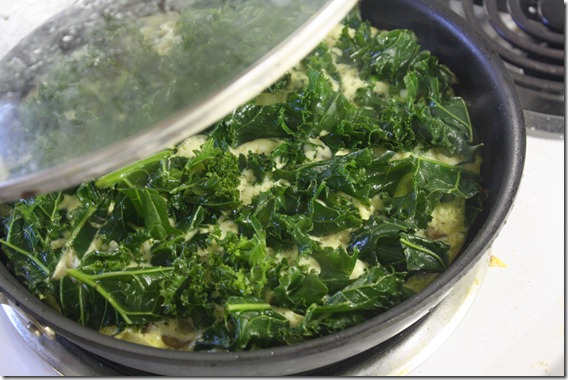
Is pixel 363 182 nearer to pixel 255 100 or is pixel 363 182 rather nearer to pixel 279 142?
pixel 279 142

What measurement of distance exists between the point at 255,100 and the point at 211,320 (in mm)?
937

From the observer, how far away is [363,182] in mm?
2225

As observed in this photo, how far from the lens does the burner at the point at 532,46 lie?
2639 mm

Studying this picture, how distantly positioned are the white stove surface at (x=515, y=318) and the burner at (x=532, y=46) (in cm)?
37

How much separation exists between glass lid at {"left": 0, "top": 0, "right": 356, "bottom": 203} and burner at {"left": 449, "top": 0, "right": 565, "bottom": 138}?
4.41ft

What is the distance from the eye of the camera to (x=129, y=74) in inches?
65.4

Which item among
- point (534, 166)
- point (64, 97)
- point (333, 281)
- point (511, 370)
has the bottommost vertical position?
point (511, 370)

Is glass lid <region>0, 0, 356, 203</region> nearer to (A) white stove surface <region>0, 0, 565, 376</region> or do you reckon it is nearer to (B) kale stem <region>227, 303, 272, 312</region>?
(B) kale stem <region>227, 303, 272, 312</region>

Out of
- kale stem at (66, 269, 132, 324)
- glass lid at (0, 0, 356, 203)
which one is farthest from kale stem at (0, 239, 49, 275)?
glass lid at (0, 0, 356, 203)

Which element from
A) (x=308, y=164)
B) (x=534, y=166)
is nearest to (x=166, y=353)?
(x=308, y=164)

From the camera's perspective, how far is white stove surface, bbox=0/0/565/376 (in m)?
2.12

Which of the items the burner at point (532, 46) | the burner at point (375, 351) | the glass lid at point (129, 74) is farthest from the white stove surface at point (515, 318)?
the glass lid at point (129, 74)

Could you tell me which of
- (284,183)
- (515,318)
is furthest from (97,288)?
(515,318)

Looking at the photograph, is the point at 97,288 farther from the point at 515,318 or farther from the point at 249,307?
the point at 515,318
